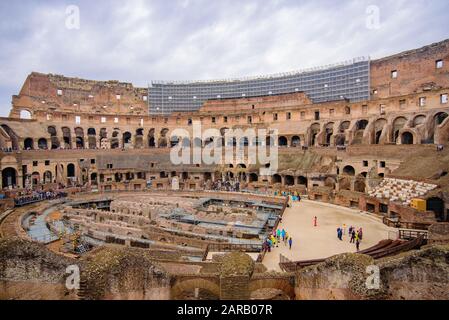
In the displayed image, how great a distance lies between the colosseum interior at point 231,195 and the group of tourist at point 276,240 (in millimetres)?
191

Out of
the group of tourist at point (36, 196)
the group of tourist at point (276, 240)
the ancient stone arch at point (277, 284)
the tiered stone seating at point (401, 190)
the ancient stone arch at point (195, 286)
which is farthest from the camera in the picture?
the group of tourist at point (36, 196)

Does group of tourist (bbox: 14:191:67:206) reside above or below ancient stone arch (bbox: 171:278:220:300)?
above

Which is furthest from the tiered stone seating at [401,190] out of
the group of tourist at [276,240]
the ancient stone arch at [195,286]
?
the ancient stone arch at [195,286]

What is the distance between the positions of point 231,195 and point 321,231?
12116 mm

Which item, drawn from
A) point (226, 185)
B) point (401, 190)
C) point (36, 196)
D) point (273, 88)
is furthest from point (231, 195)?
point (273, 88)

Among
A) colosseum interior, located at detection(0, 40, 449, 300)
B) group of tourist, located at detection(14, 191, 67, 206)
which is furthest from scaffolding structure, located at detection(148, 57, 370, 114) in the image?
group of tourist, located at detection(14, 191, 67, 206)

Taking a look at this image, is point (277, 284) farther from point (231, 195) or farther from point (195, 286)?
point (231, 195)

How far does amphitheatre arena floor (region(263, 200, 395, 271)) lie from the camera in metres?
12.6

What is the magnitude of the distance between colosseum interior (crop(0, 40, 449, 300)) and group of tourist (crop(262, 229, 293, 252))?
0.19 meters

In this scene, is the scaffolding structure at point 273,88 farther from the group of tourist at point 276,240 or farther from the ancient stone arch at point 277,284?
the ancient stone arch at point 277,284

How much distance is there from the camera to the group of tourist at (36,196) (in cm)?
2160

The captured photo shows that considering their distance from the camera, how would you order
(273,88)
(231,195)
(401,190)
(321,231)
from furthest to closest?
(273,88), (231,195), (401,190), (321,231)

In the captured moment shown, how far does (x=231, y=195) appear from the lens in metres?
26.8

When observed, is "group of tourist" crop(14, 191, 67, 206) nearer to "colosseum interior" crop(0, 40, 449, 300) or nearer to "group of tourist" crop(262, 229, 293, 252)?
"colosseum interior" crop(0, 40, 449, 300)
